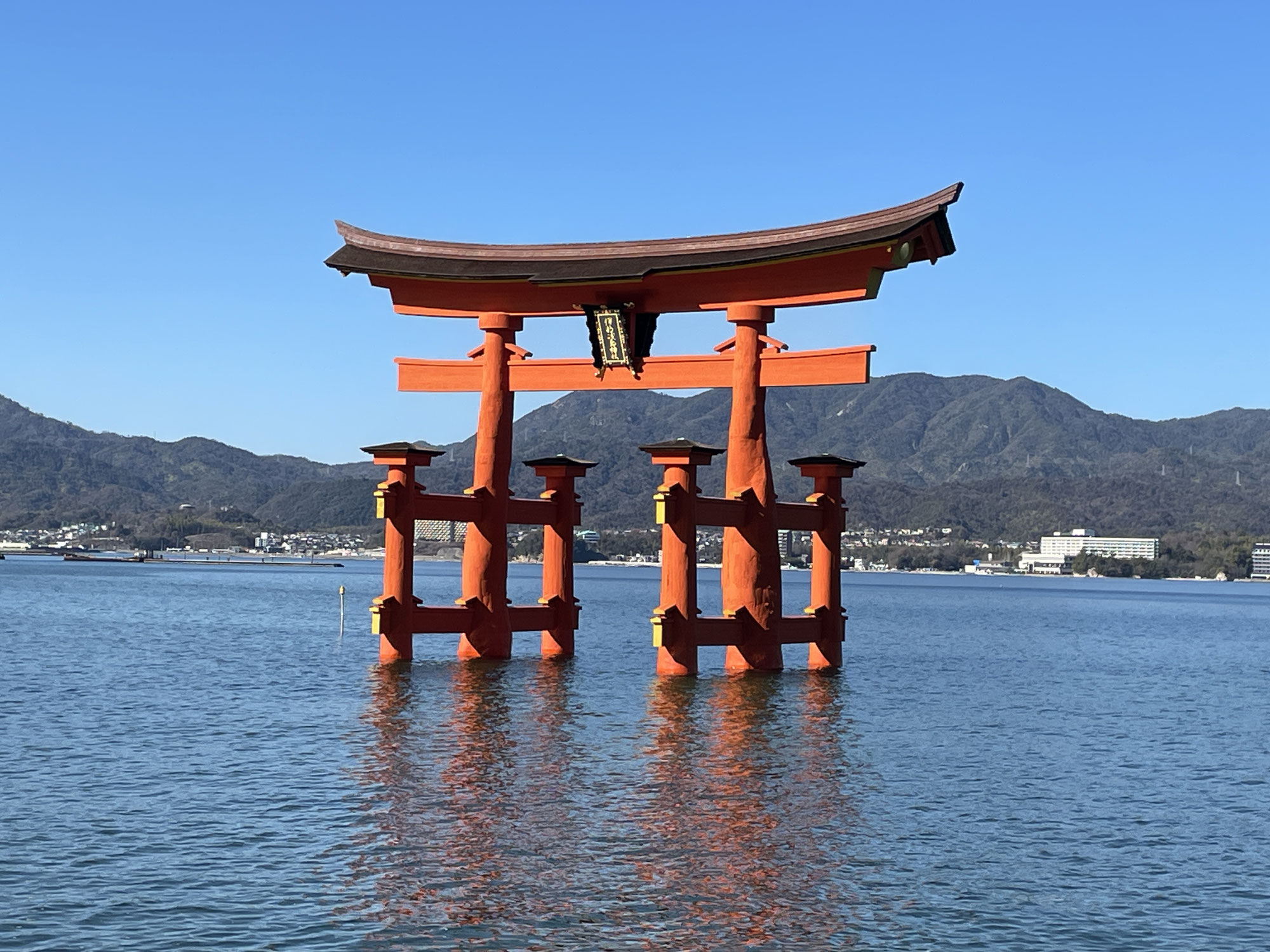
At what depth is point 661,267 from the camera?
101 ft

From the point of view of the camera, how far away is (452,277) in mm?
32750

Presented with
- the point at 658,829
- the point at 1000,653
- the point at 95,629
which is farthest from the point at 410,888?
the point at 95,629

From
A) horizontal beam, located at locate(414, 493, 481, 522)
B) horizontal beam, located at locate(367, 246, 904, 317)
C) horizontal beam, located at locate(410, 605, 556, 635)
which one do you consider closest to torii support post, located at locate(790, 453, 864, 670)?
horizontal beam, located at locate(367, 246, 904, 317)

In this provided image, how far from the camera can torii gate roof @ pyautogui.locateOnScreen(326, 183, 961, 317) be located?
94.0 feet

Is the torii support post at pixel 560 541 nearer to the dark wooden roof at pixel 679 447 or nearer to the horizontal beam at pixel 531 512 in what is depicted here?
the horizontal beam at pixel 531 512

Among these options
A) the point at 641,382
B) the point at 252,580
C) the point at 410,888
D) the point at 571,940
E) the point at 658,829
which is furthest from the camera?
the point at 252,580

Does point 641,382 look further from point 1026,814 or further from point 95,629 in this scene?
point 95,629

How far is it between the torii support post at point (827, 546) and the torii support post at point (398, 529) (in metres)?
8.95

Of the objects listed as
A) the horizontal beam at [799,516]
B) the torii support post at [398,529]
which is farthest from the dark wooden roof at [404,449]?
the horizontal beam at [799,516]

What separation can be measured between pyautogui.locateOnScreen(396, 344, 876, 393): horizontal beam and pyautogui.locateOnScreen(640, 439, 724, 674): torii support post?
6.06 ft

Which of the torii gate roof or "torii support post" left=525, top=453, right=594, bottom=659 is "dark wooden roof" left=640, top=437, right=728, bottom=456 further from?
"torii support post" left=525, top=453, right=594, bottom=659

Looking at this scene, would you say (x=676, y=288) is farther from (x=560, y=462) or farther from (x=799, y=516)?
(x=799, y=516)

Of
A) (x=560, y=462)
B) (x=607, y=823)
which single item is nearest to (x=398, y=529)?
(x=560, y=462)

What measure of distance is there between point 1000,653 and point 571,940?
45.0 metres
